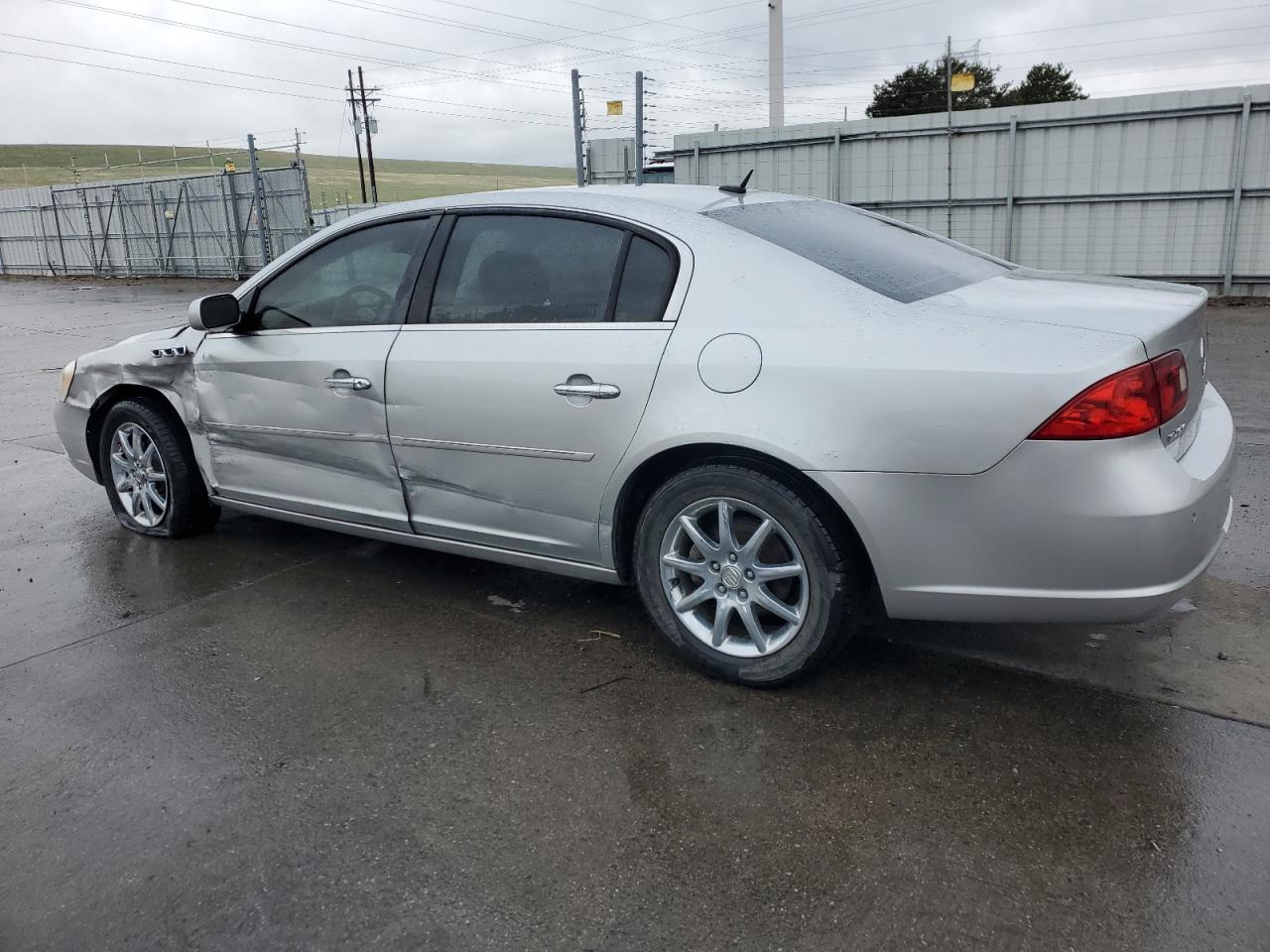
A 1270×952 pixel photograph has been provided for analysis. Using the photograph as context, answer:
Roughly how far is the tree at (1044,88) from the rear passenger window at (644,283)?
45.5 meters

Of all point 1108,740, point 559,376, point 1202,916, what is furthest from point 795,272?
point 1202,916

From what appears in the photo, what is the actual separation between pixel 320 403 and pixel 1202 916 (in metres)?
3.24

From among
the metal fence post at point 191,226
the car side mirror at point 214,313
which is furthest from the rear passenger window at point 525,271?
the metal fence post at point 191,226

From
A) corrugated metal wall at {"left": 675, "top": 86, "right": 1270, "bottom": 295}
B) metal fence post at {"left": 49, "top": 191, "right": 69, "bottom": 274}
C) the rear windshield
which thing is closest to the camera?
the rear windshield

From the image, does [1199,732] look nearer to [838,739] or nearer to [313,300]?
[838,739]

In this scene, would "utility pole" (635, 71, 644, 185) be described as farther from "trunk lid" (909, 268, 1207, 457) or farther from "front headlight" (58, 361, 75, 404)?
"trunk lid" (909, 268, 1207, 457)

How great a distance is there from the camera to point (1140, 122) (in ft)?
43.9

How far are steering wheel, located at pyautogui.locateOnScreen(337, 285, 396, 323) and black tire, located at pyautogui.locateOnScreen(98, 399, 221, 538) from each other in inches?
48.4

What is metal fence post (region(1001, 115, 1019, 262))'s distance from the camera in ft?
46.3

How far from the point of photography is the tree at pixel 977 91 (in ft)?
143

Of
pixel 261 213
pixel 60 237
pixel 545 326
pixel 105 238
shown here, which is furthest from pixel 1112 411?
pixel 60 237

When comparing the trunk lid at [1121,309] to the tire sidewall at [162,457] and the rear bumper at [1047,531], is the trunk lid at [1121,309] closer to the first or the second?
the rear bumper at [1047,531]

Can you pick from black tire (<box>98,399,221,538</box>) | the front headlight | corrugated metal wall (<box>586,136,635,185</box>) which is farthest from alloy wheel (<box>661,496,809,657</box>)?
A: corrugated metal wall (<box>586,136,635,185</box>)

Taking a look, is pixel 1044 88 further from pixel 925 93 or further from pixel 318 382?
pixel 318 382
